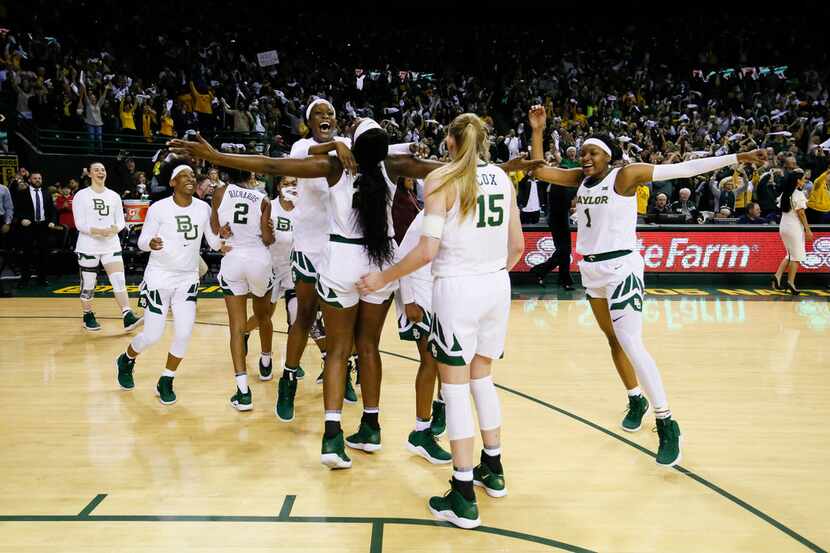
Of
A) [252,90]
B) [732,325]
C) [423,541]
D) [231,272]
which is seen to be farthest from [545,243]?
[252,90]

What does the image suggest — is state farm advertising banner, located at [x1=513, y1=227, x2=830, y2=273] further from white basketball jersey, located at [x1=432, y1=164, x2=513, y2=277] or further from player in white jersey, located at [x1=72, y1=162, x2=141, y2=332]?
white basketball jersey, located at [x1=432, y1=164, x2=513, y2=277]

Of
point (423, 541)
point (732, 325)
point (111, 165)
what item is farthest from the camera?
point (111, 165)

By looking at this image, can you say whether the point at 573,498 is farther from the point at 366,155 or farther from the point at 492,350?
the point at 366,155

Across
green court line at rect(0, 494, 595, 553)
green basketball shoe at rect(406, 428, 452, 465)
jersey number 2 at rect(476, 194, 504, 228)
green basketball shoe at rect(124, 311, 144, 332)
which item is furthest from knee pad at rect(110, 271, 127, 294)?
jersey number 2 at rect(476, 194, 504, 228)

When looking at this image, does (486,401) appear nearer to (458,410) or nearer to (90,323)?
(458,410)

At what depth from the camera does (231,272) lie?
225 inches

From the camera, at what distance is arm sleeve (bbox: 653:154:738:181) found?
173 inches

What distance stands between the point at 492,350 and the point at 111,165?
514 inches

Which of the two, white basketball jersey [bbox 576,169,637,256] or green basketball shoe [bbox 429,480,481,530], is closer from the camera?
green basketball shoe [bbox 429,480,481,530]

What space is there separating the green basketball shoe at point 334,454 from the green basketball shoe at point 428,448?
511 millimetres

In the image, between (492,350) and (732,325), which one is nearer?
(492,350)

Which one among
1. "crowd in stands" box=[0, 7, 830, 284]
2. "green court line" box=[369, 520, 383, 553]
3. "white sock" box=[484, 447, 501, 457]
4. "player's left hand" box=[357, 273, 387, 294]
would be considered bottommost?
"green court line" box=[369, 520, 383, 553]

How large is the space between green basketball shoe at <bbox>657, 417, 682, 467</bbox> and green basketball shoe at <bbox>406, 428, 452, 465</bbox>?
1.33 metres

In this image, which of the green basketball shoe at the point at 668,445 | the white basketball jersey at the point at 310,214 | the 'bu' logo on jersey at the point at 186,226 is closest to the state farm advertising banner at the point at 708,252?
the 'bu' logo on jersey at the point at 186,226
